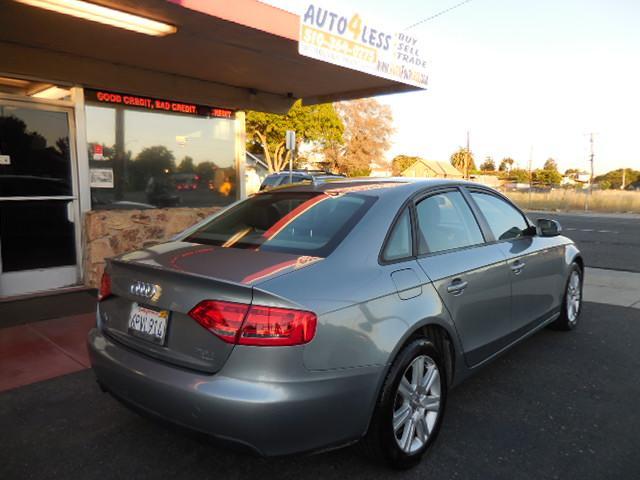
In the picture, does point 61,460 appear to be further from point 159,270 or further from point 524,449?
point 524,449

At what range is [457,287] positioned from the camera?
310cm

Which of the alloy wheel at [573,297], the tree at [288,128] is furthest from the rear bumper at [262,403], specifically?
the tree at [288,128]

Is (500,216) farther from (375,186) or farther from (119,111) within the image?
(119,111)

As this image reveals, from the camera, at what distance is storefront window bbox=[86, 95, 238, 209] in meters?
6.74

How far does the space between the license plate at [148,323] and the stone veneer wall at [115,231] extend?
3679mm

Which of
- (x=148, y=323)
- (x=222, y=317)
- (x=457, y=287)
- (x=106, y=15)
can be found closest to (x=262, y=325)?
(x=222, y=317)

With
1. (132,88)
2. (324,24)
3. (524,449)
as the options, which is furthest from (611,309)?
(132,88)

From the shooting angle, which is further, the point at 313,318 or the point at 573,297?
the point at 573,297

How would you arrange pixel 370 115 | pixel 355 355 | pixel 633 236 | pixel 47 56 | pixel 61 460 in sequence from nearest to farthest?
pixel 355 355
pixel 61 460
pixel 47 56
pixel 633 236
pixel 370 115

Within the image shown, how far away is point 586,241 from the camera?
44.2ft

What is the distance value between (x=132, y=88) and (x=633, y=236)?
1464cm

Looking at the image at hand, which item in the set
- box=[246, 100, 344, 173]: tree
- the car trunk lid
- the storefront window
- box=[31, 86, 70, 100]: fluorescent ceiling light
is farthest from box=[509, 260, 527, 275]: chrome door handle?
box=[246, 100, 344, 173]: tree

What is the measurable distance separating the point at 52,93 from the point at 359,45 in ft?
12.8

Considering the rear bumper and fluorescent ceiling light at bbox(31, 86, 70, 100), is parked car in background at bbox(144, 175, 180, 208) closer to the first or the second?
fluorescent ceiling light at bbox(31, 86, 70, 100)
